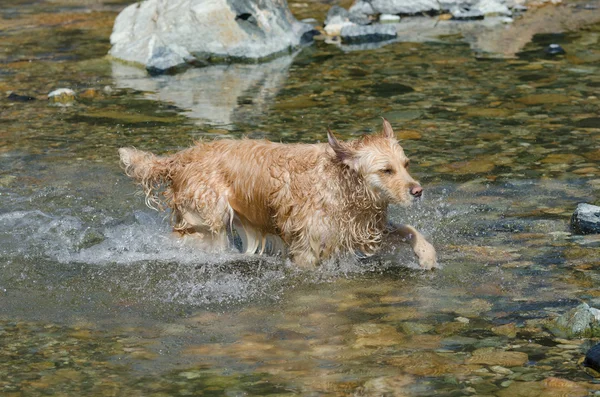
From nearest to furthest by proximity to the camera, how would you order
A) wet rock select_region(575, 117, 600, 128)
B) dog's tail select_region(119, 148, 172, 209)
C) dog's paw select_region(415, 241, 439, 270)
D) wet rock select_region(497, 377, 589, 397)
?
1. wet rock select_region(497, 377, 589, 397)
2. dog's paw select_region(415, 241, 439, 270)
3. dog's tail select_region(119, 148, 172, 209)
4. wet rock select_region(575, 117, 600, 128)

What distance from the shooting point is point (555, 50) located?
1517 cm

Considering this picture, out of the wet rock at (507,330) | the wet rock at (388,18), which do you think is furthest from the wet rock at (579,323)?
the wet rock at (388,18)

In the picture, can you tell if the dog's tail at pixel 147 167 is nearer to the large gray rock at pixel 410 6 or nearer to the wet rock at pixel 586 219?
the wet rock at pixel 586 219

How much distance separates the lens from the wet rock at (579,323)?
605cm

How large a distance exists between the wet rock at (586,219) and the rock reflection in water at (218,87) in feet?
17.7

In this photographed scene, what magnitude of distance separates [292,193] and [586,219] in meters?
2.51

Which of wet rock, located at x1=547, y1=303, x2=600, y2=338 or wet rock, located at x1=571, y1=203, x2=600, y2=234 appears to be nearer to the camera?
wet rock, located at x1=547, y1=303, x2=600, y2=338

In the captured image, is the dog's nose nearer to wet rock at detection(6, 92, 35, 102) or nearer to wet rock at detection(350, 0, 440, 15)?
wet rock at detection(6, 92, 35, 102)

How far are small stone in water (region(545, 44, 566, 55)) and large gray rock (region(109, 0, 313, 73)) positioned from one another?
14.7 feet

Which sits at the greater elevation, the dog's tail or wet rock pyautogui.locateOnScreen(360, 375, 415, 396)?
the dog's tail

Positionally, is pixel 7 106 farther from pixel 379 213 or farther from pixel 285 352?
pixel 285 352

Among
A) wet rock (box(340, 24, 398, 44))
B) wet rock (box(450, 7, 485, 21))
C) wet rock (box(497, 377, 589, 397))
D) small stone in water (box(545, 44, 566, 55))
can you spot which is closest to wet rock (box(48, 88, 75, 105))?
wet rock (box(340, 24, 398, 44))

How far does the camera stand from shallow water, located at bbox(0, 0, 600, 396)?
5.90 meters

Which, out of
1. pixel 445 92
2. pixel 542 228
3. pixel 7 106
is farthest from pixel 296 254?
pixel 7 106
